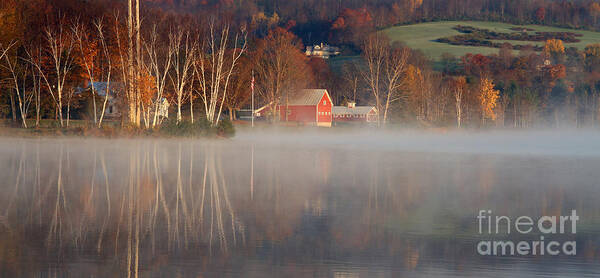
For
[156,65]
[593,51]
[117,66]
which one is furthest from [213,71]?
[593,51]

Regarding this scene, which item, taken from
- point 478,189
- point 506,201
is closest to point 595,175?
point 478,189

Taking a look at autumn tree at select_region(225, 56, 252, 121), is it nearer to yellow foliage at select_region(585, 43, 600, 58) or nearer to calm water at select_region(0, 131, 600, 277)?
calm water at select_region(0, 131, 600, 277)

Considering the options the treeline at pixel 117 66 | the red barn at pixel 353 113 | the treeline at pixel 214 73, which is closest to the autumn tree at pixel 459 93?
the treeline at pixel 214 73

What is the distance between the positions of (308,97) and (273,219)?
87641 mm

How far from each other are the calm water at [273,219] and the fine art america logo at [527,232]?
240 millimetres

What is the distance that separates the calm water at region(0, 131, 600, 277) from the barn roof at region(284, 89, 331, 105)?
7325cm

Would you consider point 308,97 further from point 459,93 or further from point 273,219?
point 273,219

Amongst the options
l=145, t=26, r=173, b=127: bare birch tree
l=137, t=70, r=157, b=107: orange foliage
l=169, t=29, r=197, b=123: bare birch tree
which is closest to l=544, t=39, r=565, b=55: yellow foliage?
l=169, t=29, r=197, b=123: bare birch tree

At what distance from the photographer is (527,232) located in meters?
12.5

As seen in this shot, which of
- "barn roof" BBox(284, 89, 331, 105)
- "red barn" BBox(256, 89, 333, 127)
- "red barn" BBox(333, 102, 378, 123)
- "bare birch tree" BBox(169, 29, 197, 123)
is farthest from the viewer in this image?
"red barn" BBox(333, 102, 378, 123)

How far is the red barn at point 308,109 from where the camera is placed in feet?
325

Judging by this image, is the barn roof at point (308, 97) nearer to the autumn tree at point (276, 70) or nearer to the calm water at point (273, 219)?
the autumn tree at point (276, 70)

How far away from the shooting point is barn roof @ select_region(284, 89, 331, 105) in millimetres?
99375

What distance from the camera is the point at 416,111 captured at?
100 m
